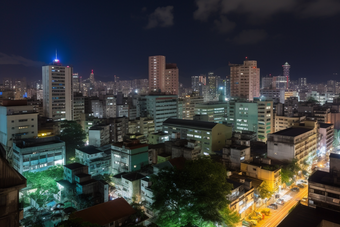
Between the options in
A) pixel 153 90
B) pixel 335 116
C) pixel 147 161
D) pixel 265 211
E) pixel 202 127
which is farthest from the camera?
pixel 153 90

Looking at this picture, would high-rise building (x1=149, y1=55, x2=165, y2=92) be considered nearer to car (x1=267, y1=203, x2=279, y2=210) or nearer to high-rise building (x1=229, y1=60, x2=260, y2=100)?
high-rise building (x1=229, y1=60, x2=260, y2=100)

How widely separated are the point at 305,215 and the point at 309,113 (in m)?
30.8

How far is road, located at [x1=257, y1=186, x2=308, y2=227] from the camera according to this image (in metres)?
13.8

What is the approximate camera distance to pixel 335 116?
36188mm

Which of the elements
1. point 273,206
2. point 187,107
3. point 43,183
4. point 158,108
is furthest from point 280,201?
point 187,107

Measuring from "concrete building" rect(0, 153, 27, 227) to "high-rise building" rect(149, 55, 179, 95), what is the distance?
143 feet

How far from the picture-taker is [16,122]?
21594mm

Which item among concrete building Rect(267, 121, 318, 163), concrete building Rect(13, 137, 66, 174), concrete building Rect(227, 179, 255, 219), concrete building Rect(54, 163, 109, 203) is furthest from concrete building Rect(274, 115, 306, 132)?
concrete building Rect(13, 137, 66, 174)

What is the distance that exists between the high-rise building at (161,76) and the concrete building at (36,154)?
30.1m

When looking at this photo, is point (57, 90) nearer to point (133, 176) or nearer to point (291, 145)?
point (133, 176)

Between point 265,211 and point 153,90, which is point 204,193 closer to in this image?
point 265,211

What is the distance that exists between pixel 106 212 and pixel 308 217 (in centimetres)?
985

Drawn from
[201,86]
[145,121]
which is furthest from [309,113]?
[201,86]

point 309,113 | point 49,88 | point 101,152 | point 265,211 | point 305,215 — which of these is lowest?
point 265,211
